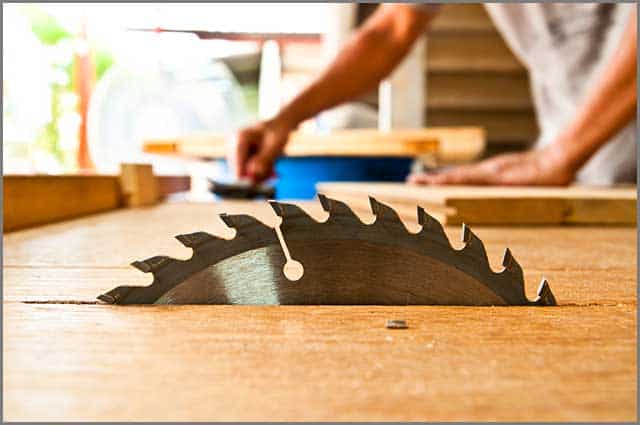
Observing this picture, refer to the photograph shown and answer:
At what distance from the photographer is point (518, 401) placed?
0.32 m

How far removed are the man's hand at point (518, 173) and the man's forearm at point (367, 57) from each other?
859 millimetres

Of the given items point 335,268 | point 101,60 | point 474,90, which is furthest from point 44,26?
point 335,268

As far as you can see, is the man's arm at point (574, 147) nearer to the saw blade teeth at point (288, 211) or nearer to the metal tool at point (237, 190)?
the metal tool at point (237, 190)

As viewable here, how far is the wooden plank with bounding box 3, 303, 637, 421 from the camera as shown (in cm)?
31

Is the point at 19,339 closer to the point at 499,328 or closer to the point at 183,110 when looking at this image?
the point at 499,328

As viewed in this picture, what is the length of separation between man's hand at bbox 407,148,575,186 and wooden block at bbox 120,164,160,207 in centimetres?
83

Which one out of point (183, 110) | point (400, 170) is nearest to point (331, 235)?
point (400, 170)

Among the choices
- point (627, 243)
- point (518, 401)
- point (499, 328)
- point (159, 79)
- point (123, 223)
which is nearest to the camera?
point (518, 401)

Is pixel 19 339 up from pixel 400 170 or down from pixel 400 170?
down

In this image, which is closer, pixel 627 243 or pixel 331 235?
pixel 331 235

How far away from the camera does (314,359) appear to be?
384mm

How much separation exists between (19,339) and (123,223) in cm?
88

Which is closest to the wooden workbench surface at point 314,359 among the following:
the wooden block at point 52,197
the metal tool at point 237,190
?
the wooden block at point 52,197

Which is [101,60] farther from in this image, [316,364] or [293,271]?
[316,364]
